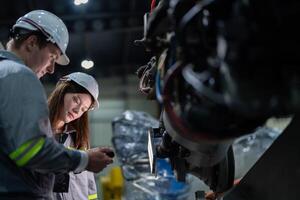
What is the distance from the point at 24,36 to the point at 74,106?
978mm

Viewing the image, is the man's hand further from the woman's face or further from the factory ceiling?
the factory ceiling

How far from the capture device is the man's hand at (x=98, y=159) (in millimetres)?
1882

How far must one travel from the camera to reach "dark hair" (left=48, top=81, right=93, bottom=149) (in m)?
2.87

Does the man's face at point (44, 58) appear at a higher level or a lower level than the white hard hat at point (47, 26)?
lower

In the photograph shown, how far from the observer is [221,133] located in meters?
1.14

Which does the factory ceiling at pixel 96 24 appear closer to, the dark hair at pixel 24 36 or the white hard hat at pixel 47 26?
the white hard hat at pixel 47 26

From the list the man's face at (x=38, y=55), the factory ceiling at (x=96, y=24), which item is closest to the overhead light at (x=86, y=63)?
the factory ceiling at (x=96, y=24)

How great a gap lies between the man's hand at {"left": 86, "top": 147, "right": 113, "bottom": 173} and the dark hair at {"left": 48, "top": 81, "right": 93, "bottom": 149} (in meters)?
1.01

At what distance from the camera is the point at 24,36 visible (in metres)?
2.00

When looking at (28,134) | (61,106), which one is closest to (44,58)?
(28,134)

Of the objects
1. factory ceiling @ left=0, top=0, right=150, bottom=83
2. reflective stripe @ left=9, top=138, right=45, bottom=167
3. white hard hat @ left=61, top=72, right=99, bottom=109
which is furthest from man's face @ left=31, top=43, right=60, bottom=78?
factory ceiling @ left=0, top=0, right=150, bottom=83

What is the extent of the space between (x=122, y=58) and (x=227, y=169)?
5.97 m

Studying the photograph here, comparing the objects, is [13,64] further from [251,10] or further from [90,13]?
[90,13]

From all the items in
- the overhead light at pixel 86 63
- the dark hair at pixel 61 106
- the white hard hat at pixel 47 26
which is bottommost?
the overhead light at pixel 86 63
